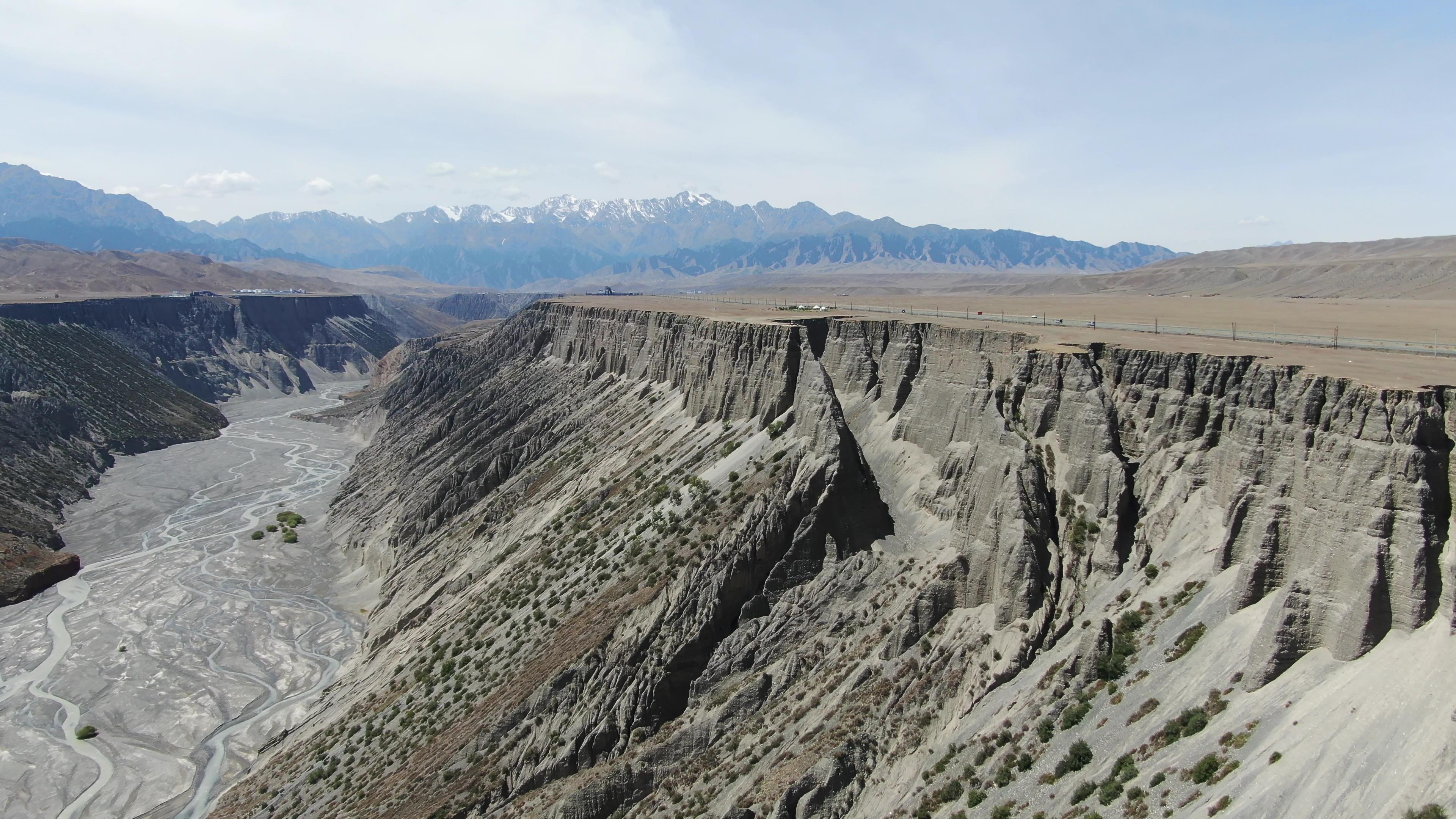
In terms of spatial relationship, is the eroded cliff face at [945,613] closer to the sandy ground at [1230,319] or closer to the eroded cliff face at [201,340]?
the sandy ground at [1230,319]

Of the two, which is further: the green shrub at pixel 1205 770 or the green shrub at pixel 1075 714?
the green shrub at pixel 1075 714

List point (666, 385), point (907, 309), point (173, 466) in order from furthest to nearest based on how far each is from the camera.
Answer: point (173, 466)
point (907, 309)
point (666, 385)

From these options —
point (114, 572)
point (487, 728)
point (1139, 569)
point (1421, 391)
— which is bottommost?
point (114, 572)

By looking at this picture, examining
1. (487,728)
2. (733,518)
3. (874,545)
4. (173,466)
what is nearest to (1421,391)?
(874,545)

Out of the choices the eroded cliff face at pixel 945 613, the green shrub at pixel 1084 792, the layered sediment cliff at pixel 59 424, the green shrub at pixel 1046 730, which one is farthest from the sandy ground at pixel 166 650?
the green shrub at pixel 1084 792

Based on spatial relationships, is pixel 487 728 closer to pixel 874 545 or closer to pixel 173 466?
pixel 874 545

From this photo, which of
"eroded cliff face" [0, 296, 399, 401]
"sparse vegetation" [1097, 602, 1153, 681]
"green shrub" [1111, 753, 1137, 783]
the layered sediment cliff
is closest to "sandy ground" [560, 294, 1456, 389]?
"sparse vegetation" [1097, 602, 1153, 681]
